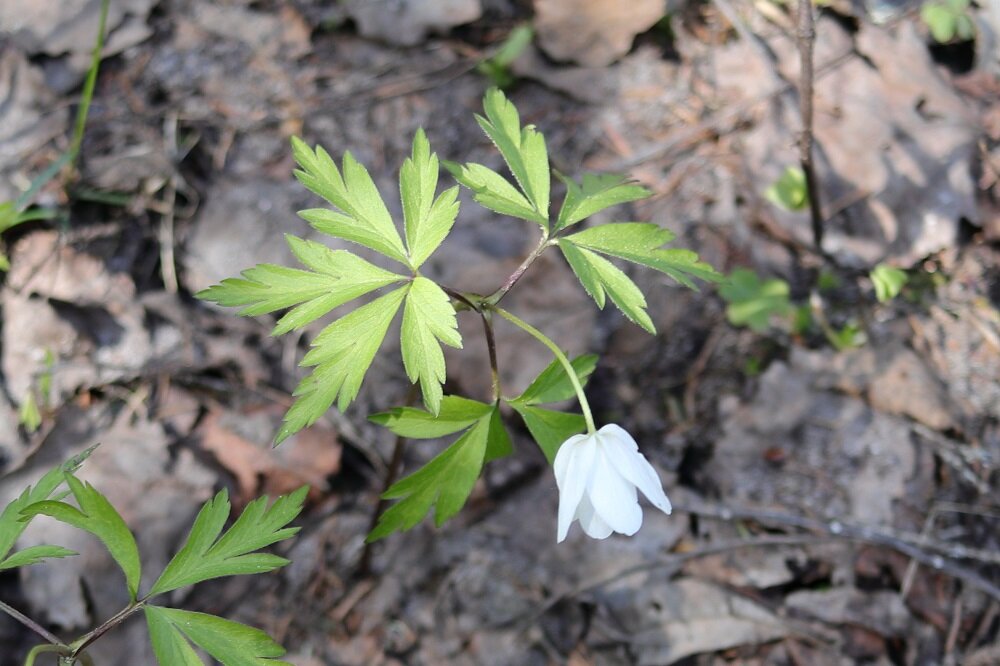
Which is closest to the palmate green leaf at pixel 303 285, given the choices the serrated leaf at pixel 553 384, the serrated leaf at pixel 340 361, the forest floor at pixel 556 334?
the serrated leaf at pixel 340 361

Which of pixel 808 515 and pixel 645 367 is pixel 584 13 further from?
pixel 808 515

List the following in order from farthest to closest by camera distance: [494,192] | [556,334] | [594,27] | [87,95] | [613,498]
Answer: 1. [594,27]
2. [556,334]
3. [87,95]
4. [494,192]
5. [613,498]

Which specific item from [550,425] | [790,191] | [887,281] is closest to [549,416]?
[550,425]

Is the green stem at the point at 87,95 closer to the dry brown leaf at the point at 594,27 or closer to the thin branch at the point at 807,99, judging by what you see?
the dry brown leaf at the point at 594,27

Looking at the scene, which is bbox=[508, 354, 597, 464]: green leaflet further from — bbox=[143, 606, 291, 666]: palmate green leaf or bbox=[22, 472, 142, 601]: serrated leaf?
bbox=[22, 472, 142, 601]: serrated leaf

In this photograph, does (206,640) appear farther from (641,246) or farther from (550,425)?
(641,246)

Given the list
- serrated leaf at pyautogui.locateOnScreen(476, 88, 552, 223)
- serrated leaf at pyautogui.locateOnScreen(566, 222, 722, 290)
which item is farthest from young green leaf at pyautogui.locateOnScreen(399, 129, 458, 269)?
serrated leaf at pyautogui.locateOnScreen(566, 222, 722, 290)

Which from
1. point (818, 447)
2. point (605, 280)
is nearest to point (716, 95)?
point (818, 447)
